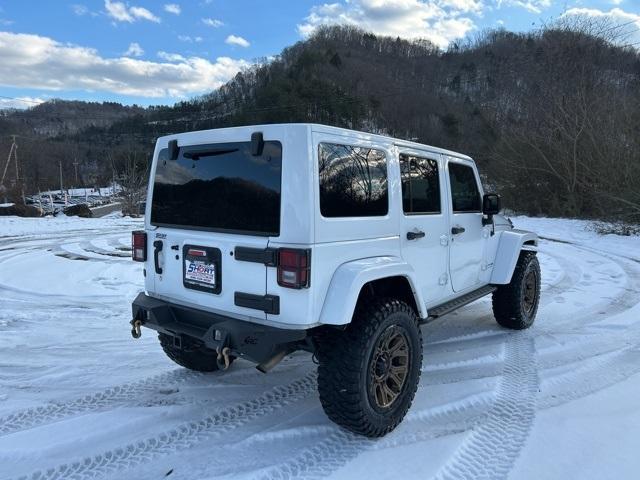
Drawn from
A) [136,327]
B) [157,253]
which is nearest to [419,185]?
[157,253]

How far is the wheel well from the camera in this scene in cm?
335

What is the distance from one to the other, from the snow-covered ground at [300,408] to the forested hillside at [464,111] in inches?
279

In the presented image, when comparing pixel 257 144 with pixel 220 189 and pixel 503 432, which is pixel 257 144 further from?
pixel 503 432

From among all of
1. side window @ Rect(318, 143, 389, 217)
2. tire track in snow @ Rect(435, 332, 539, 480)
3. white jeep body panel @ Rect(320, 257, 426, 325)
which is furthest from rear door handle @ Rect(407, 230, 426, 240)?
tire track in snow @ Rect(435, 332, 539, 480)

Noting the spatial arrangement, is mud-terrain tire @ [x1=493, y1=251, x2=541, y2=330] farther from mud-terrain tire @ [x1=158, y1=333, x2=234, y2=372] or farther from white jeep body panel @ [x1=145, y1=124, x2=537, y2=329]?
mud-terrain tire @ [x1=158, y1=333, x2=234, y2=372]

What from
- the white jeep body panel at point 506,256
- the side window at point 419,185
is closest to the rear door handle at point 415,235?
the side window at point 419,185

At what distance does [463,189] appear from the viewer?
4.55m

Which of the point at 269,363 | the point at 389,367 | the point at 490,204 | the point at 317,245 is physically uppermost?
the point at 490,204

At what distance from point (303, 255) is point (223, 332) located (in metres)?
0.74

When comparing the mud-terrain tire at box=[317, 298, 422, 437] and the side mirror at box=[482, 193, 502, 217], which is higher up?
the side mirror at box=[482, 193, 502, 217]

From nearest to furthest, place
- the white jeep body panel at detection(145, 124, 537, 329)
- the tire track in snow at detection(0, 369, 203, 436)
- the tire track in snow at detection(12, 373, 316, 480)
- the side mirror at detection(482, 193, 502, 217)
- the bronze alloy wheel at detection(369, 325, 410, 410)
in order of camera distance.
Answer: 1. the tire track in snow at detection(12, 373, 316, 480)
2. the white jeep body panel at detection(145, 124, 537, 329)
3. the bronze alloy wheel at detection(369, 325, 410, 410)
4. the tire track in snow at detection(0, 369, 203, 436)
5. the side mirror at detection(482, 193, 502, 217)

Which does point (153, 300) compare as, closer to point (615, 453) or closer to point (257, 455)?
point (257, 455)

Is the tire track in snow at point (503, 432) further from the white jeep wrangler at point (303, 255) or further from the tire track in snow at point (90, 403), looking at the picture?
the tire track in snow at point (90, 403)

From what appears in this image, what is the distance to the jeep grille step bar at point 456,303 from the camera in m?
3.91
